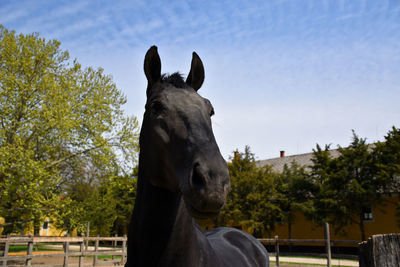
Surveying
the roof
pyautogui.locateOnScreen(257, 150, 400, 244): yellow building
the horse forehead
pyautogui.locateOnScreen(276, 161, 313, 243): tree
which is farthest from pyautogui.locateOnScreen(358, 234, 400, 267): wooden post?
the roof

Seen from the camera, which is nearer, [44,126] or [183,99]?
[183,99]

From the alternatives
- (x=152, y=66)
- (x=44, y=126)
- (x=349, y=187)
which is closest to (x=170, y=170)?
(x=152, y=66)

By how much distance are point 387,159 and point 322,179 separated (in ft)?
16.0

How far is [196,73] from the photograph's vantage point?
94.9 inches

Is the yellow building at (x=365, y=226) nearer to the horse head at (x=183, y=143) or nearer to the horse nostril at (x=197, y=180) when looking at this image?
the horse head at (x=183, y=143)

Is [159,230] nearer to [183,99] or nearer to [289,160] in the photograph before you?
[183,99]

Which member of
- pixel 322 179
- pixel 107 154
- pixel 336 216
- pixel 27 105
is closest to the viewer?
pixel 27 105

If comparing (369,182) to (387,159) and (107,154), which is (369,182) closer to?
(387,159)

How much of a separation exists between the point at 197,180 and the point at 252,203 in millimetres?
25405

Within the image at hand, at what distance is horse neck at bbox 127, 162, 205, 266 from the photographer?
192cm

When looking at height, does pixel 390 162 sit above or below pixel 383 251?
above

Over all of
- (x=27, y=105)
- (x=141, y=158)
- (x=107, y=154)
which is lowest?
(x=141, y=158)

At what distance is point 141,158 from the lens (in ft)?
7.03

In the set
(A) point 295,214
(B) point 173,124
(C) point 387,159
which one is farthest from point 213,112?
(A) point 295,214
